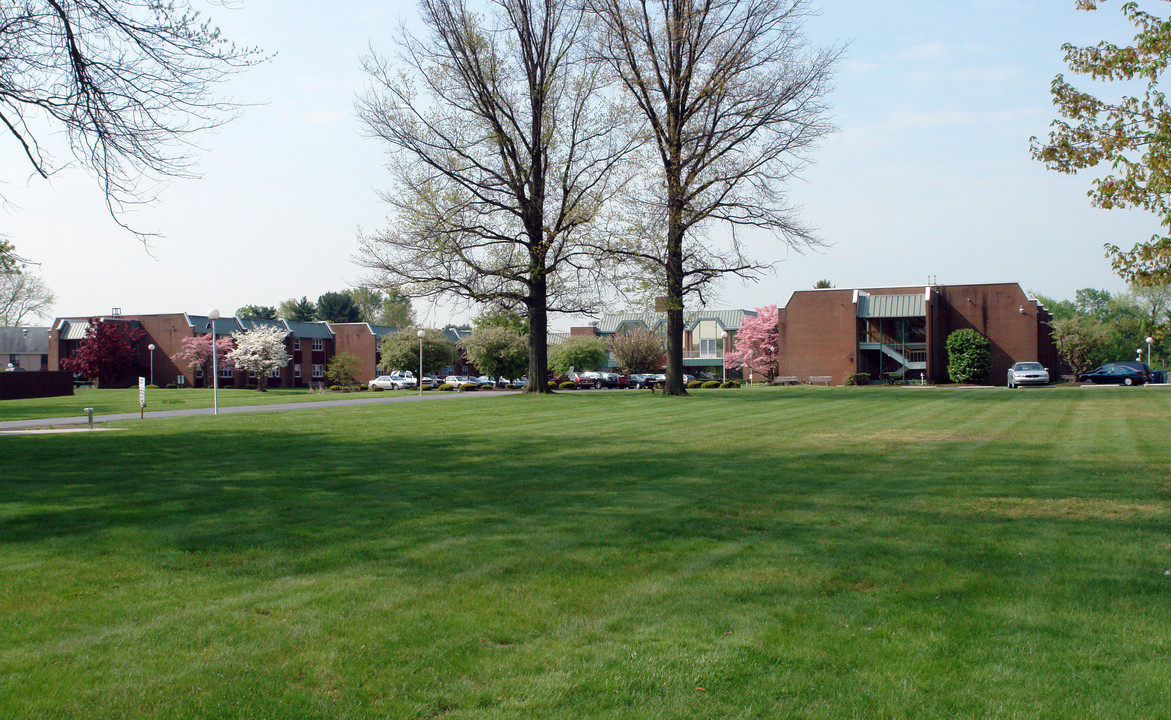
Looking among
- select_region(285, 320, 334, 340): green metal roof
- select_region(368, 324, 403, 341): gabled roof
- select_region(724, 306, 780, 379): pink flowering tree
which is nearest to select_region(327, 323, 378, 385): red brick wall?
select_region(368, 324, 403, 341): gabled roof

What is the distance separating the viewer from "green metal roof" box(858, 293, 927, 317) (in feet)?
194

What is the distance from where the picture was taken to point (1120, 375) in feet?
167

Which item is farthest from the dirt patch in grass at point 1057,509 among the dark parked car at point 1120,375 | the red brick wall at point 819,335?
the red brick wall at point 819,335

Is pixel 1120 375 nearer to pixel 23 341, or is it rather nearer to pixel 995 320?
pixel 995 320

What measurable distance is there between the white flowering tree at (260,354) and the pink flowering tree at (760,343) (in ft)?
132

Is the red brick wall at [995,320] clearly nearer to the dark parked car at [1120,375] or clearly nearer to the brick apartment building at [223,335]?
the dark parked car at [1120,375]

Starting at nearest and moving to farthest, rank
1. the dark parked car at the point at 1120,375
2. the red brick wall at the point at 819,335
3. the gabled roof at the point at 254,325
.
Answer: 1. the dark parked car at the point at 1120,375
2. the red brick wall at the point at 819,335
3. the gabled roof at the point at 254,325

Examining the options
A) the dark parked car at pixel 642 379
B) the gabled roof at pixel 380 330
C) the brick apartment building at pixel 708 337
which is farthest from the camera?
the brick apartment building at pixel 708 337

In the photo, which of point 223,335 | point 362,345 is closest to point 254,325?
point 223,335

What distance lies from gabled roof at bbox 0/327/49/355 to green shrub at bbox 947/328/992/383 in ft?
294

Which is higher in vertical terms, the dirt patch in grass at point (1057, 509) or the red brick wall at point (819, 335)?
the red brick wall at point (819, 335)

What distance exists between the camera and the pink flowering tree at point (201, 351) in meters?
70.9

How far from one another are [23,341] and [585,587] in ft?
332

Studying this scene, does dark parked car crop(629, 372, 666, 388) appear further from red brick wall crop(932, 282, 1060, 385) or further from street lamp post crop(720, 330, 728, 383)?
red brick wall crop(932, 282, 1060, 385)
